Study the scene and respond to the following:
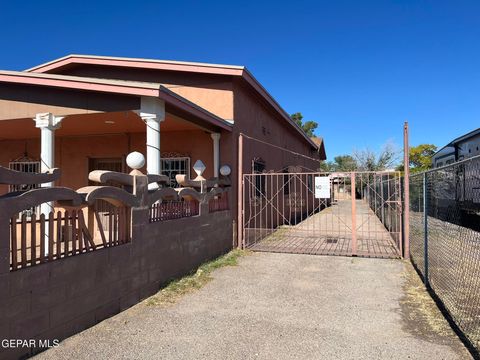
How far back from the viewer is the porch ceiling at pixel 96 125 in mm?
7867

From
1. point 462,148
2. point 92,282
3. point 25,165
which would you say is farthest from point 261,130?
point 92,282

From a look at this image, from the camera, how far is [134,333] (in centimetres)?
422

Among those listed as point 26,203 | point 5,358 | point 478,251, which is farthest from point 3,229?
point 478,251

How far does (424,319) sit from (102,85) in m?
5.92

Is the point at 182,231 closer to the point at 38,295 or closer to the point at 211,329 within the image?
the point at 211,329

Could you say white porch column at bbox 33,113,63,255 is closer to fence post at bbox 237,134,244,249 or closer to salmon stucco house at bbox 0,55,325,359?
salmon stucco house at bbox 0,55,325,359

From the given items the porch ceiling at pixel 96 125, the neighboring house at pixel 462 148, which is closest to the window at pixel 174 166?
the porch ceiling at pixel 96 125

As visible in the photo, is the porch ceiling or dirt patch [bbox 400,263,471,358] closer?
dirt patch [bbox 400,263,471,358]

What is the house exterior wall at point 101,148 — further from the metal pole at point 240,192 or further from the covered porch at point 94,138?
the metal pole at point 240,192

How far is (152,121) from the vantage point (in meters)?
6.86

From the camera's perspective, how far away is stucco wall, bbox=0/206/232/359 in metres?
3.46

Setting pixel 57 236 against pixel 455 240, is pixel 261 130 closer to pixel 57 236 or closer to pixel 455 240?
pixel 455 240

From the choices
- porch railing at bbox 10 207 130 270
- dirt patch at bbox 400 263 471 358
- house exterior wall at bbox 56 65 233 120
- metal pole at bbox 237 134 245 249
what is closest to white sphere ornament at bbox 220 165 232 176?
metal pole at bbox 237 134 245 249

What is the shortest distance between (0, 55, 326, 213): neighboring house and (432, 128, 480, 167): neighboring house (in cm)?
642
